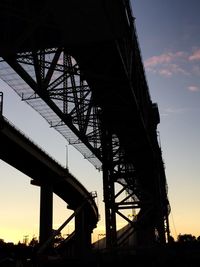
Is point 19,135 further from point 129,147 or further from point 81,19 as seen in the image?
point 81,19

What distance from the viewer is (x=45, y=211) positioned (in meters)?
48.5

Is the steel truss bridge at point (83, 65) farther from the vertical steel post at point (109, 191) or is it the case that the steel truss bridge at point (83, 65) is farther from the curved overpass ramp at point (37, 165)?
the curved overpass ramp at point (37, 165)

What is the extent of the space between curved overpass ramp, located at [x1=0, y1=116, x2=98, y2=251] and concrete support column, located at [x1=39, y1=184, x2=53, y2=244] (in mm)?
988

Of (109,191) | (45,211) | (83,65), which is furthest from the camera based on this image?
(45,211)

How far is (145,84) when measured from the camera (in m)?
31.1

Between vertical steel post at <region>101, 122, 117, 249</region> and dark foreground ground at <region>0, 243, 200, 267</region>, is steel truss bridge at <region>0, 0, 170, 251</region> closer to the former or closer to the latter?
vertical steel post at <region>101, 122, 117, 249</region>

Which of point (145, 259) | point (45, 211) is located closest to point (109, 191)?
point (145, 259)

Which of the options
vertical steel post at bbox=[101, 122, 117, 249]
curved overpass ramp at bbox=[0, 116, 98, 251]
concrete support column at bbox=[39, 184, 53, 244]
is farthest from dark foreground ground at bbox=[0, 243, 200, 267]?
concrete support column at bbox=[39, 184, 53, 244]

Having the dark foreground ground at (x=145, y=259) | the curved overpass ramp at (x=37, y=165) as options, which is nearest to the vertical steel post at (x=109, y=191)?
the curved overpass ramp at (x=37, y=165)

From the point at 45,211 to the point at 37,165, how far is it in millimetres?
8977

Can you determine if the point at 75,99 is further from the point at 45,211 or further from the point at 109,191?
the point at 45,211

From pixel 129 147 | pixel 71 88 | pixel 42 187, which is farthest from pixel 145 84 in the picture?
pixel 42 187

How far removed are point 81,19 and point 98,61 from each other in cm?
489

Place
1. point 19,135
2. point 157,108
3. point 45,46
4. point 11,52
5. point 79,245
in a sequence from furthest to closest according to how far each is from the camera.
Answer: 1. point 79,245
2. point 157,108
3. point 19,135
4. point 45,46
5. point 11,52
